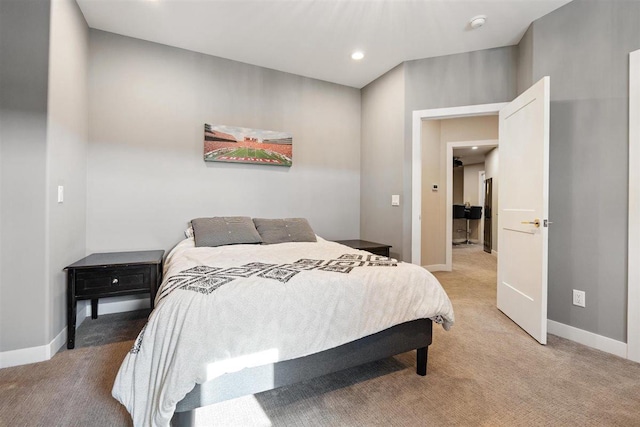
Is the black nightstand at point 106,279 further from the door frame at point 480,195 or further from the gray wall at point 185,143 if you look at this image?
the door frame at point 480,195

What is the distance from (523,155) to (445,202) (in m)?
2.52

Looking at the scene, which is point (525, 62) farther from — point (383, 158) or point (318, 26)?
point (318, 26)

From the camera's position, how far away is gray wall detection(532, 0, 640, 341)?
2170 mm

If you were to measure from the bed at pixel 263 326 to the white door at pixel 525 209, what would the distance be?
112cm

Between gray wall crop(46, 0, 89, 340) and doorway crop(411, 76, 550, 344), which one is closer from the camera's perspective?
gray wall crop(46, 0, 89, 340)

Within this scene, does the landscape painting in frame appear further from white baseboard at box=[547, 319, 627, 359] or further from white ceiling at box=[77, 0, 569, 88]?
white baseboard at box=[547, 319, 627, 359]

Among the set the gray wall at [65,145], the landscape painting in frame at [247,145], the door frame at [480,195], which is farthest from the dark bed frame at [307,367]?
the door frame at [480,195]

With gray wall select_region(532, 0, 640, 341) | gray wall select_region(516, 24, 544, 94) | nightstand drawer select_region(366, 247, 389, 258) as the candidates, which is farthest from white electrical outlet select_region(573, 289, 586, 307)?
gray wall select_region(516, 24, 544, 94)

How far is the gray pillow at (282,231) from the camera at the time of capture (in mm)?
3016

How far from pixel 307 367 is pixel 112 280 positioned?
1.74 metres

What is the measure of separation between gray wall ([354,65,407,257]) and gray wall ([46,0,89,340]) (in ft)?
10.1

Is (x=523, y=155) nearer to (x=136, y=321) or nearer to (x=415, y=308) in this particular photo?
(x=415, y=308)

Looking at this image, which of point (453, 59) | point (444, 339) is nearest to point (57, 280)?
point (444, 339)

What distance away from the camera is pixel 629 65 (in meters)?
2.12
